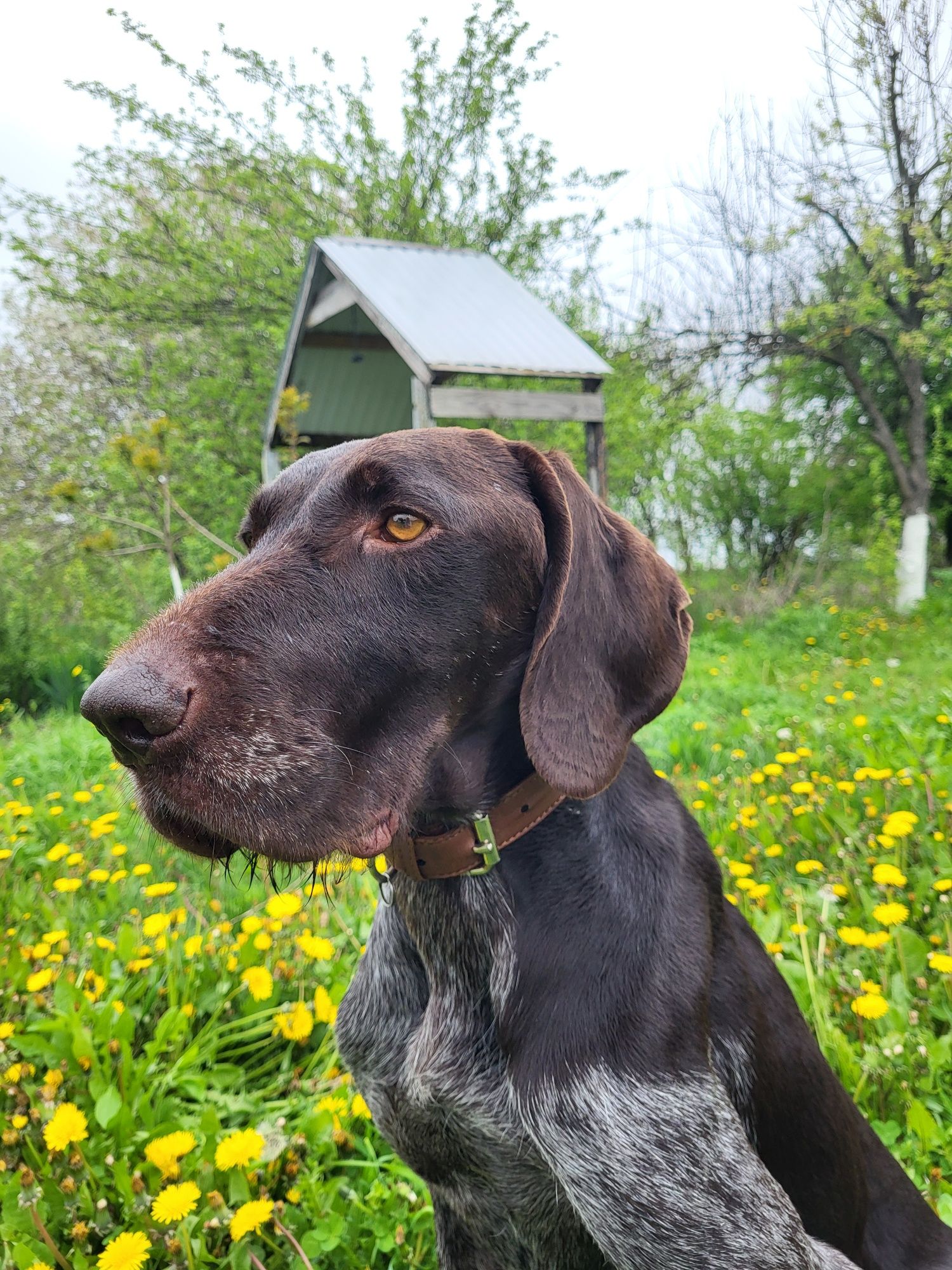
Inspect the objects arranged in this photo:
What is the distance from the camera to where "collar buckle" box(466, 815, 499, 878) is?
65.1 inches

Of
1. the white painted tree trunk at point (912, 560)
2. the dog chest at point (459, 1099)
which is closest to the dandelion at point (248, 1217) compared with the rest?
the dog chest at point (459, 1099)

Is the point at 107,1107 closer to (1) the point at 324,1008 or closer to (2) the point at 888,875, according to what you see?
(1) the point at 324,1008

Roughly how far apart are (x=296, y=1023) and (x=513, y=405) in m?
6.18

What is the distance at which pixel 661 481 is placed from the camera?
16.1 metres

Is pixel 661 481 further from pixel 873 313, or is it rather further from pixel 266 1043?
pixel 266 1043

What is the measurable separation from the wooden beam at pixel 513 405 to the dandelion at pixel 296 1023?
528cm

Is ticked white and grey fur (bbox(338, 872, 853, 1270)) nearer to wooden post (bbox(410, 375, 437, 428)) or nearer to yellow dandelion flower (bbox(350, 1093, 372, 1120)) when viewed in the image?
yellow dandelion flower (bbox(350, 1093, 372, 1120))

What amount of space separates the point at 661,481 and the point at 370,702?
605 inches

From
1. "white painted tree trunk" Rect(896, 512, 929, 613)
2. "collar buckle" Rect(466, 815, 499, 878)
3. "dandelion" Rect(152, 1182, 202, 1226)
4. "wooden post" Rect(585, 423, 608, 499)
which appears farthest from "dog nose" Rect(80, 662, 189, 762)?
"white painted tree trunk" Rect(896, 512, 929, 613)

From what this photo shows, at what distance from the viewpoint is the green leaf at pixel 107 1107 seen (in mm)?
2209

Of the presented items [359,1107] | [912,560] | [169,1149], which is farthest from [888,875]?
[912,560]

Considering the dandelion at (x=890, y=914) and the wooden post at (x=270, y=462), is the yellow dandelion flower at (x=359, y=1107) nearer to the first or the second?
the dandelion at (x=890, y=914)

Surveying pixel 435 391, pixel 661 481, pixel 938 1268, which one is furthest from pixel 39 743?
pixel 661 481

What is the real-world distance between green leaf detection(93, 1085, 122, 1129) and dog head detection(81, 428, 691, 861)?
120cm
